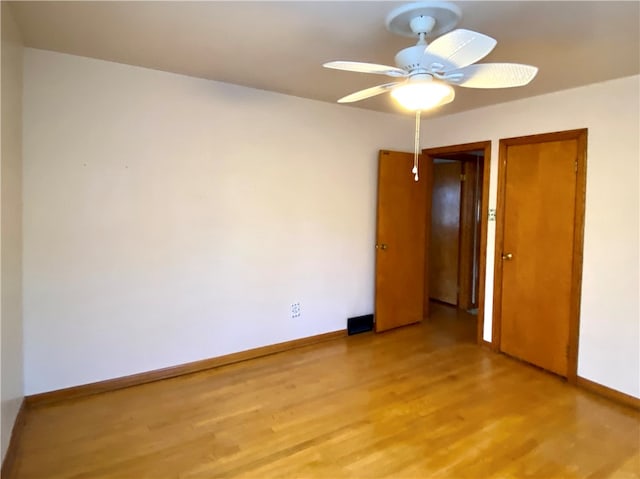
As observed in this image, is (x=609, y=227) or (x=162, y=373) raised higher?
(x=609, y=227)

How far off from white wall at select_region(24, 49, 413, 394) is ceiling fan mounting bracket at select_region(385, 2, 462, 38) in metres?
1.76

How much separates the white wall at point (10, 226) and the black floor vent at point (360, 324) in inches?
111

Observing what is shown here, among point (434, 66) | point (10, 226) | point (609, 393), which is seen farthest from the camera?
point (609, 393)

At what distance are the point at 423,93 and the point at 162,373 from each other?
2790mm

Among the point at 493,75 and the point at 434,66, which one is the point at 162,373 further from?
the point at 493,75

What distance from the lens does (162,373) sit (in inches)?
129

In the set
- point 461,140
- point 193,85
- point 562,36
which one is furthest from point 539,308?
point 193,85

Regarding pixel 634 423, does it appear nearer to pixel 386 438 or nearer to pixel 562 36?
pixel 386 438

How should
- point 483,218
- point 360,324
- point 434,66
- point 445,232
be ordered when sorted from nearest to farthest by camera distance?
point 434,66
point 483,218
point 360,324
point 445,232

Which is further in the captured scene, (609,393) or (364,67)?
(609,393)

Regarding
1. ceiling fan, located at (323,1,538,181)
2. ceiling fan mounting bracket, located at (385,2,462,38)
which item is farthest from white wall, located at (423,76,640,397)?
ceiling fan mounting bracket, located at (385,2,462,38)

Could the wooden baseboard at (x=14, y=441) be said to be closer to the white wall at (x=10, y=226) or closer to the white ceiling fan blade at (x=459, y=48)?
the white wall at (x=10, y=226)

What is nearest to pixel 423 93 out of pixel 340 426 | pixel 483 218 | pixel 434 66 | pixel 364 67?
pixel 434 66

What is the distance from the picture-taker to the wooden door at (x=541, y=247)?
336 cm
